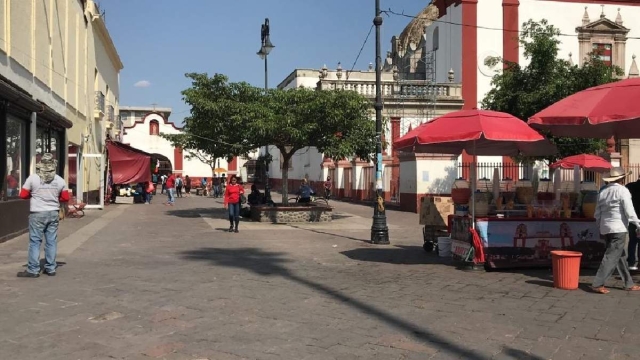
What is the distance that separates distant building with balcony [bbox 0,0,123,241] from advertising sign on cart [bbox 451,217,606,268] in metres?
9.81

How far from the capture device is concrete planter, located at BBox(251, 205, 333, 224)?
61.1ft

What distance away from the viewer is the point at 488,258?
910 centimetres

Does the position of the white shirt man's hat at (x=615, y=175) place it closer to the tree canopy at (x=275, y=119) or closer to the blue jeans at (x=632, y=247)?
the blue jeans at (x=632, y=247)

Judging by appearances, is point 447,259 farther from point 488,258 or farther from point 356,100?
point 356,100

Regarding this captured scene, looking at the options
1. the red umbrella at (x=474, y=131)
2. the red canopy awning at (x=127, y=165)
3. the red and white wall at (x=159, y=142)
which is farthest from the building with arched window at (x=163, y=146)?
the red umbrella at (x=474, y=131)

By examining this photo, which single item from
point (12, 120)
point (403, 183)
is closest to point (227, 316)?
point (12, 120)

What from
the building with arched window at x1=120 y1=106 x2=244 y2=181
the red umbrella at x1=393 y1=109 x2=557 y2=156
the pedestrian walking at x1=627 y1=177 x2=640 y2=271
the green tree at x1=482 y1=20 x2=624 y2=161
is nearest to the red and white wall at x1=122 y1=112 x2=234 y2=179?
the building with arched window at x1=120 y1=106 x2=244 y2=181

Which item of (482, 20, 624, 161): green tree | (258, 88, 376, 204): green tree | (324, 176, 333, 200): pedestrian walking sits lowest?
(324, 176, 333, 200): pedestrian walking

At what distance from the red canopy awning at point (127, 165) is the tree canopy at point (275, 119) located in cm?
889

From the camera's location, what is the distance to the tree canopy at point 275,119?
57.4 feet

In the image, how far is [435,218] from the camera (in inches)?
452

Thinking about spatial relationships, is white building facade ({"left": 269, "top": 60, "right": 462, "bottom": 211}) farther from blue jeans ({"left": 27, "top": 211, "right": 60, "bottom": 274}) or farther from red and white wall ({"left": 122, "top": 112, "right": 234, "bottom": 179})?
red and white wall ({"left": 122, "top": 112, "right": 234, "bottom": 179})

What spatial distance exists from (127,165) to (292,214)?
499 inches

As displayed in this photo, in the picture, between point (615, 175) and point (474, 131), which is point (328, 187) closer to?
point (474, 131)
